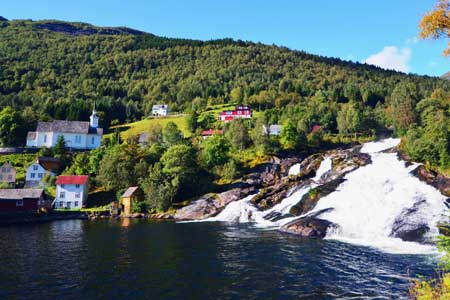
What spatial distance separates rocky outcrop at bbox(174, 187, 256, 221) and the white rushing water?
6.25ft

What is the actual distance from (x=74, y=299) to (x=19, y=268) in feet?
35.3

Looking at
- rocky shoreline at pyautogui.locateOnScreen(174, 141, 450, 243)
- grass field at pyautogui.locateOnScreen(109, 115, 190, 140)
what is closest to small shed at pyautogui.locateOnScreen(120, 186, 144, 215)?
rocky shoreline at pyautogui.locateOnScreen(174, 141, 450, 243)

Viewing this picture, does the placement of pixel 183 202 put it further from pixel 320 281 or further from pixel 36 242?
pixel 320 281

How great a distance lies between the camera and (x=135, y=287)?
2577 centimetres

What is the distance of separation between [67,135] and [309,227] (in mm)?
99838

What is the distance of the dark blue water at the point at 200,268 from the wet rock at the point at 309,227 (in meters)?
2.34

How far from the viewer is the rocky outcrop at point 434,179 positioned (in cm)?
5081

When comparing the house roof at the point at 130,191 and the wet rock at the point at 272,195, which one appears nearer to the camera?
the wet rock at the point at 272,195

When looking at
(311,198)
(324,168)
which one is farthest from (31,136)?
(311,198)

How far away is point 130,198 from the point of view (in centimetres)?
7525

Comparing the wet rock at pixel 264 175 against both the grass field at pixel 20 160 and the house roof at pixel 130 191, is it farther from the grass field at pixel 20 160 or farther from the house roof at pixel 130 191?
the grass field at pixel 20 160

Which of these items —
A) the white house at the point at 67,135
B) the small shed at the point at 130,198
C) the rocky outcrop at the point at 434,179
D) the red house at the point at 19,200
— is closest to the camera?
the rocky outcrop at the point at 434,179

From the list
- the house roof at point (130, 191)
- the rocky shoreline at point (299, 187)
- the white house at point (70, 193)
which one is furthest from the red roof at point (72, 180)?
the rocky shoreline at point (299, 187)

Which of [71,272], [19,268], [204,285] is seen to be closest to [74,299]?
[71,272]
